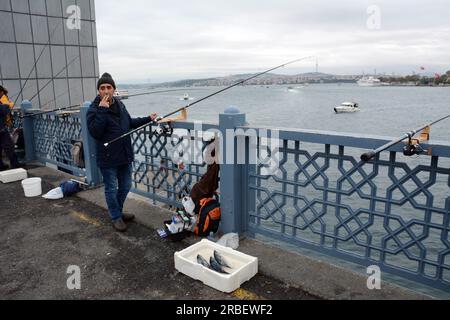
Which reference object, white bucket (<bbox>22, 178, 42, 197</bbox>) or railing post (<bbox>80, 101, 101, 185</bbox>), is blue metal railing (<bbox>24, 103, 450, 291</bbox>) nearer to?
railing post (<bbox>80, 101, 101, 185</bbox>)

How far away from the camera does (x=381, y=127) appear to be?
4156cm

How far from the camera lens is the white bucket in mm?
5820

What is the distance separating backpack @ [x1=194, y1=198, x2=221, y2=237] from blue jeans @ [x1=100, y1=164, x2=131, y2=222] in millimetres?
1136

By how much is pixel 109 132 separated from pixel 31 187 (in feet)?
8.26

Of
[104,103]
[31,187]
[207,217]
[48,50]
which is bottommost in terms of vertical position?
[31,187]

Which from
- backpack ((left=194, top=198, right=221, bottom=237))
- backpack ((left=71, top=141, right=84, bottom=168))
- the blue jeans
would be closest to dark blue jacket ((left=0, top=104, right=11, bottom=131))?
backpack ((left=71, top=141, right=84, bottom=168))

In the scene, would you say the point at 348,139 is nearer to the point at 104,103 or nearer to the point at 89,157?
the point at 104,103

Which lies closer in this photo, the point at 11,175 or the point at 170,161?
the point at 170,161

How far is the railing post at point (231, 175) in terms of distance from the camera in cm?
386

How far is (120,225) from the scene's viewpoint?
14.8 feet

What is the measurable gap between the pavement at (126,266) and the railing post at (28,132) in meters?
3.54

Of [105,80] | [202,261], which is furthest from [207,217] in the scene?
[105,80]

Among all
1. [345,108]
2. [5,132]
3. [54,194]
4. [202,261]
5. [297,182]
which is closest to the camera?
[202,261]
